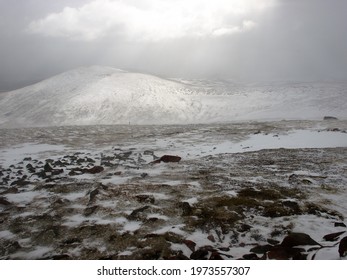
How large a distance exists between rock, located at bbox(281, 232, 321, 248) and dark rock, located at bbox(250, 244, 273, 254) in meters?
0.30

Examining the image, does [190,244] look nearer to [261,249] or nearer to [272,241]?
[261,249]

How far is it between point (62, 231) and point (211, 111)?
71.5 m

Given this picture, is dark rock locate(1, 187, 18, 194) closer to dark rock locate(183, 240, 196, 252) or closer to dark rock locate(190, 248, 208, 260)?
dark rock locate(183, 240, 196, 252)

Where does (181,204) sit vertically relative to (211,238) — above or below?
above

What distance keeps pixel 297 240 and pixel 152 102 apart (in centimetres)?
7724

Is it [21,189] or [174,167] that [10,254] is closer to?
[21,189]

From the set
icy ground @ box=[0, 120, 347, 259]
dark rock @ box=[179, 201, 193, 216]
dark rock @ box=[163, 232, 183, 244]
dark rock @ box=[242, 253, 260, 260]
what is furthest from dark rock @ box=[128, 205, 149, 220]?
dark rock @ box=[242, 253, 260, 260]

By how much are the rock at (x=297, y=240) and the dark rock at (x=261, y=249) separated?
0.99 feet

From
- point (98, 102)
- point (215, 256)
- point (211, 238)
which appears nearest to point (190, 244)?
point (211, 238)

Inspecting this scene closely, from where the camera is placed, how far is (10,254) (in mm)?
6855

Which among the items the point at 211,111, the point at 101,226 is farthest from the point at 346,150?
the point at 211,111

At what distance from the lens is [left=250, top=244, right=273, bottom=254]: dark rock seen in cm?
653

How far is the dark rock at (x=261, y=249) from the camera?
653cm

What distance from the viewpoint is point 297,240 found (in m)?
6.67
